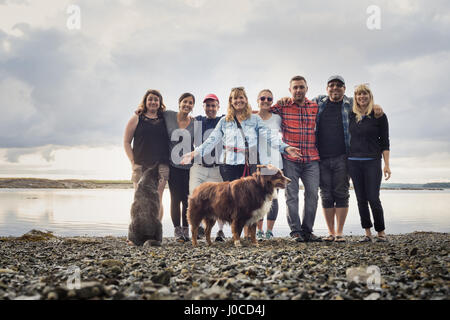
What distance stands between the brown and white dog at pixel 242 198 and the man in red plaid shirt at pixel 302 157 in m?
0.67

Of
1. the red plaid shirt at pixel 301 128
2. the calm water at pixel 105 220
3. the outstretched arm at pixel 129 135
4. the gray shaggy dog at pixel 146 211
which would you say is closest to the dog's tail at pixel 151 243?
the gray shaggy dog at pixel 146 211

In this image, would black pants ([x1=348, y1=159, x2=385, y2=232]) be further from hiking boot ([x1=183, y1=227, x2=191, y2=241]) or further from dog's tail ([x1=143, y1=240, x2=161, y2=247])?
dog's tail ([x1=143, y1=240, x2=161, y2=247])

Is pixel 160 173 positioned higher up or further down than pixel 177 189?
higher up

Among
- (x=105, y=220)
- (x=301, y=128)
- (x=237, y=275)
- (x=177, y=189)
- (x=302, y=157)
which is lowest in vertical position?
(x=105, y=220)

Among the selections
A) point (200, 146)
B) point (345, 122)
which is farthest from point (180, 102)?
point (345, 122)

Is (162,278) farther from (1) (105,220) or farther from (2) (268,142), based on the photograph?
(1) (105,220)

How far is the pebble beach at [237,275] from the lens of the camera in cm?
273

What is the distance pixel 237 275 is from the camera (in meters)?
3.44

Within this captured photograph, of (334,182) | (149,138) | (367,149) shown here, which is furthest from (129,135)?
(367,149)

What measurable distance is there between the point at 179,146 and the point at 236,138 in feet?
4.58

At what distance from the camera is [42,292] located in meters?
2.78

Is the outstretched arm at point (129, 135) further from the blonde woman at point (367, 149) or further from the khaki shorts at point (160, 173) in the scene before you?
the blonde woman at point (367, 149)
